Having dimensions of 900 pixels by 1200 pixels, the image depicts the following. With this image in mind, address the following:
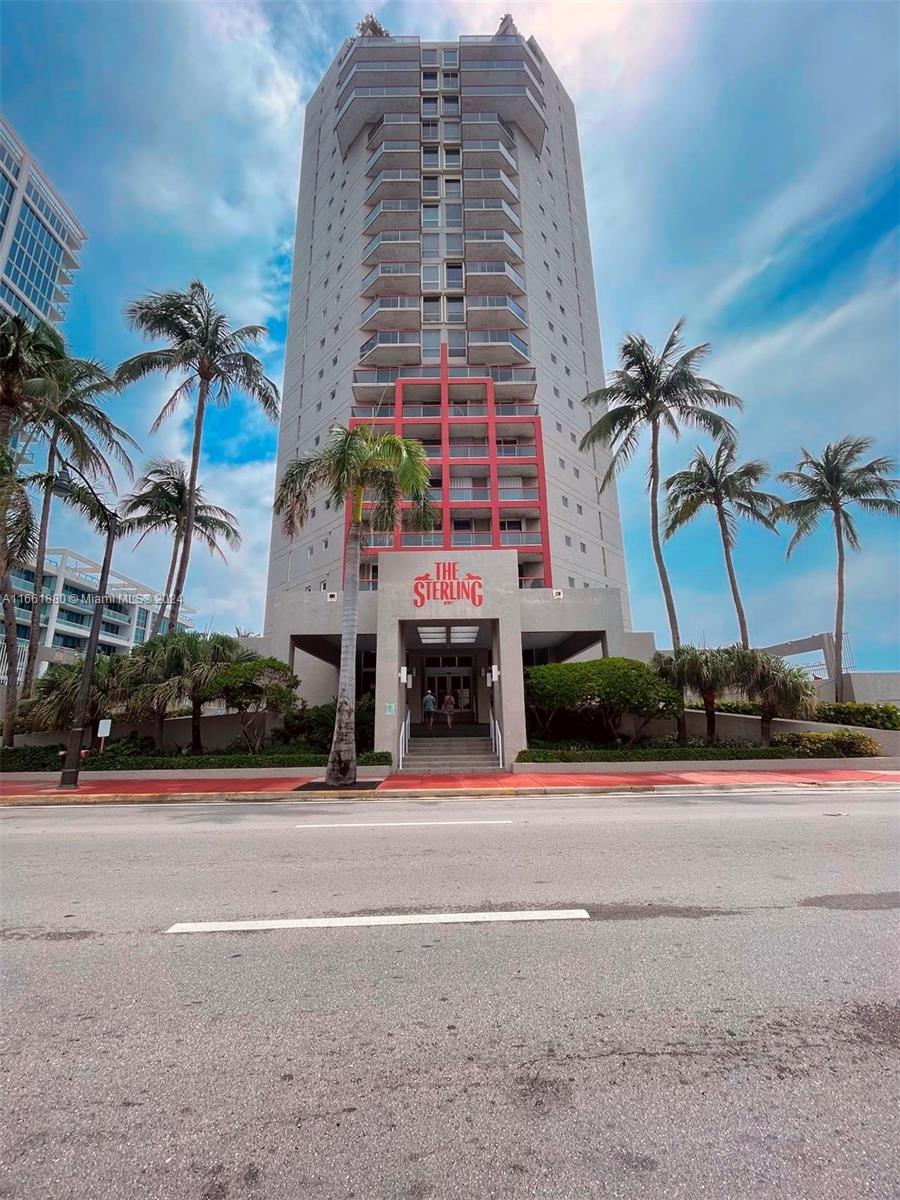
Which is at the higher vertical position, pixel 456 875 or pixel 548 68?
pixel 548 68

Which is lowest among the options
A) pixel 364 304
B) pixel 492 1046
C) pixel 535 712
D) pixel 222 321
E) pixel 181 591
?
pixel 492 1046

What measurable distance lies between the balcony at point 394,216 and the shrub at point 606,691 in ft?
130

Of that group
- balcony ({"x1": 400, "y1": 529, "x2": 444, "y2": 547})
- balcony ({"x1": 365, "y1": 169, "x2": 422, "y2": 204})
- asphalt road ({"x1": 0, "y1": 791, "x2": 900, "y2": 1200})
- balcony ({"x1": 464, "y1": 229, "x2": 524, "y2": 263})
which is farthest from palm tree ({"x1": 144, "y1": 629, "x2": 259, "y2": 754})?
balcony ({"x1": 365, "y1": 169, "x2": 422, "y2": 204})

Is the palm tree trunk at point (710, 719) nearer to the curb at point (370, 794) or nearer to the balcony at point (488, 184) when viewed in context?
the curb at point (370, 794)

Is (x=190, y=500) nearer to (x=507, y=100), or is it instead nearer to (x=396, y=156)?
(x=396, y=156)

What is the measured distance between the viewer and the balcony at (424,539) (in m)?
32.6

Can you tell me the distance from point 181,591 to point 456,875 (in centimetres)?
1886

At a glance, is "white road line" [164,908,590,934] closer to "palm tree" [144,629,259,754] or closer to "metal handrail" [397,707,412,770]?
"metal handrail" [397,707,412,770]

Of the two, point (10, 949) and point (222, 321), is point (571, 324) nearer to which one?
point (222, 321)

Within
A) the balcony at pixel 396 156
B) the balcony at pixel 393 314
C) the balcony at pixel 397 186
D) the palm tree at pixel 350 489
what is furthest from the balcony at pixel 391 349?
the palm tree at pixel 350 489

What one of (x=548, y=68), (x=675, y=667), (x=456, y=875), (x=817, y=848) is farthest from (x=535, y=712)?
(x=548, y=68)

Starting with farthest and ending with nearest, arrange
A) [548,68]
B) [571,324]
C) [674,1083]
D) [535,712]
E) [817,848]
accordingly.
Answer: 1. [548,68]
2. [571,324]
3. [535,712]
4. [817,848]
5. [674,1083]

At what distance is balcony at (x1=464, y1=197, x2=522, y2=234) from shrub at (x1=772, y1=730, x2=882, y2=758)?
4195 cm

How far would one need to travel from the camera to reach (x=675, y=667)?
17.8m
